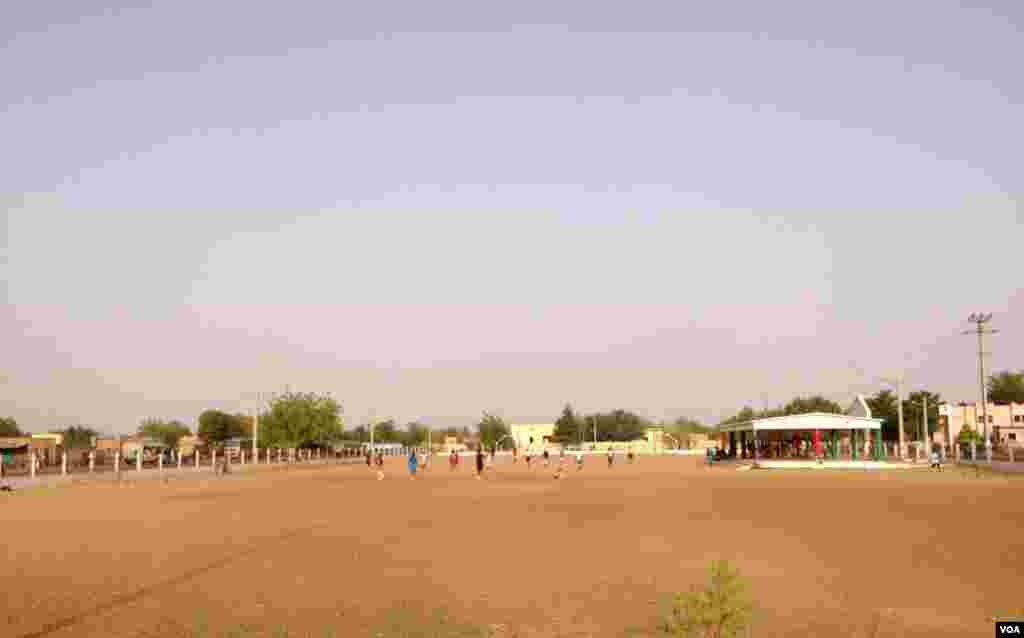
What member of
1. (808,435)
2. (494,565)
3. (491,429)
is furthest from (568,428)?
(494,565)

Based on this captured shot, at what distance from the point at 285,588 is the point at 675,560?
22.0ft

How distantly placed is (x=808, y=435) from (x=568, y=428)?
89321 millimetres

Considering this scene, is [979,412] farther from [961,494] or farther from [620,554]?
[620,554]

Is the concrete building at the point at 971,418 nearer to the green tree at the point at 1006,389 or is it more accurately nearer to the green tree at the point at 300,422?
the green tree at the point at 1006,389

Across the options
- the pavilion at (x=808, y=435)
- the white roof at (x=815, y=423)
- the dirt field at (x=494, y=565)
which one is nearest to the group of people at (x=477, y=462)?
the pavilion at (x=808, y=435)

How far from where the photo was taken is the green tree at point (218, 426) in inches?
5851

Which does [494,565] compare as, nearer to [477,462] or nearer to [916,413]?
[477,462]

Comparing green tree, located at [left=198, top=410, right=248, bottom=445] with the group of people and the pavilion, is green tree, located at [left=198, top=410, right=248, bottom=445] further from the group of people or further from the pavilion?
the pavilion

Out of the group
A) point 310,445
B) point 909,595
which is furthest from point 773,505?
point 310,445

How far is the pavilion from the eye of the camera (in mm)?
65438

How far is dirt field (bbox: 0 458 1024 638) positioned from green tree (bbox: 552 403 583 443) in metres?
140

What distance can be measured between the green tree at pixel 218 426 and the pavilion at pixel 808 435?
9284 cm

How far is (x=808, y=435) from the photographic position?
85.0 meters

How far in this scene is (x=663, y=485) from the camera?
1599 inches
